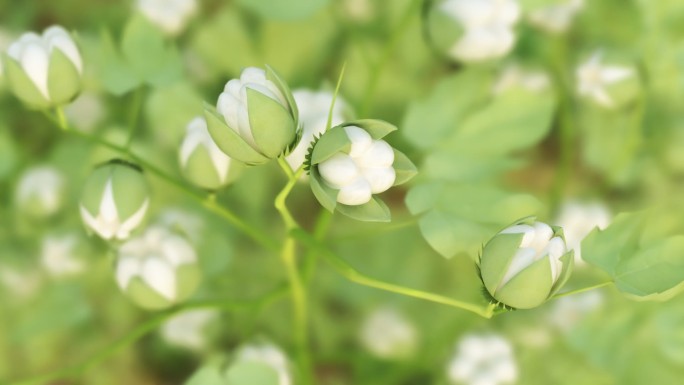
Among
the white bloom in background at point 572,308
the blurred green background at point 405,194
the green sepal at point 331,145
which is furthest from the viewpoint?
the white bloom in background at point 572,308

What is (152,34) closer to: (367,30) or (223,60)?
(223,60)

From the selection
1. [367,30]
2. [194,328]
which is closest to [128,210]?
[194,328]

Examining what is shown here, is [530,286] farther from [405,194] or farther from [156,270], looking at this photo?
[405,194]

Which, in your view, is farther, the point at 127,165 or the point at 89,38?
the point at 89,38

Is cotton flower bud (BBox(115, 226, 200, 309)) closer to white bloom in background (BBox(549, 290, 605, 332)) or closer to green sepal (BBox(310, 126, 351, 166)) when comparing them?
green sepal (BBox(310, 126, 351, 166))

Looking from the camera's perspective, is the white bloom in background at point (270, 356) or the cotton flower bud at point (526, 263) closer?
the cotton flower bud at point (526, 263)

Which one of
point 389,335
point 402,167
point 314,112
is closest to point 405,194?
point 389,335

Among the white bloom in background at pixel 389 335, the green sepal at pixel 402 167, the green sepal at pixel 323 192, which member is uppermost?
the green sepal at pixel 323 192

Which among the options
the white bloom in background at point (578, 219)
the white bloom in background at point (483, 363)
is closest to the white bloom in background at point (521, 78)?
the white bloom in background at point (578, 219)

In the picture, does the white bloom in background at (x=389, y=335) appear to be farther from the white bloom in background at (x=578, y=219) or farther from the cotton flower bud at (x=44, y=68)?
the cotton flower bud at (x=44, y=68)
